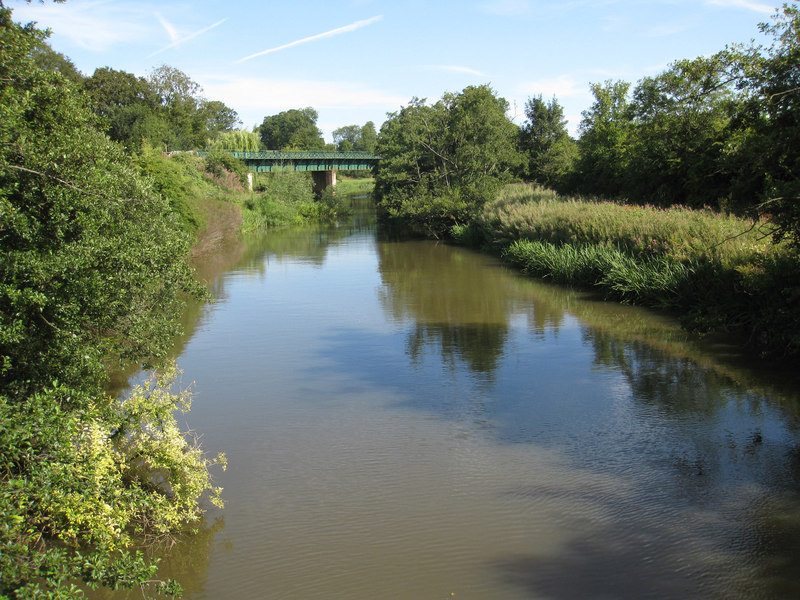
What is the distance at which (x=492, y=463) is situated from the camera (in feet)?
29.1

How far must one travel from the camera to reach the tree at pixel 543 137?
46.0 m

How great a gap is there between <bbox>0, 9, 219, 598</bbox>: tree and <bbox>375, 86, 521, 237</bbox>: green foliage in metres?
28.8

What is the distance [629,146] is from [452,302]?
48.5 feet

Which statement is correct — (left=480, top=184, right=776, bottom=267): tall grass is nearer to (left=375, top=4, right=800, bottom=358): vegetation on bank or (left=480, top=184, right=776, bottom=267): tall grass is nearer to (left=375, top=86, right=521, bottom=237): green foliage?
(left=375, top=4, right=800, bottom=358): vegetation on bank

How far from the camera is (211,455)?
9391 mm

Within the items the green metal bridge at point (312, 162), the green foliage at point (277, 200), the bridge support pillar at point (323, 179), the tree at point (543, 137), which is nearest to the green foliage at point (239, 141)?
the green metal bridge at point (312, 162)

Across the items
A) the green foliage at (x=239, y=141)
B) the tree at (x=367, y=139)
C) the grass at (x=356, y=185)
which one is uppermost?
the tree at (x=367, y=139)

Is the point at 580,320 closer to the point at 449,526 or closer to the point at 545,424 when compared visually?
the point at 545,424

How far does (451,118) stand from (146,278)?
31863 millimetres

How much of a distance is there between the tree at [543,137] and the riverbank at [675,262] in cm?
1807

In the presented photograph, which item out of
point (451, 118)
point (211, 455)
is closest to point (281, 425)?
point (211, 455)

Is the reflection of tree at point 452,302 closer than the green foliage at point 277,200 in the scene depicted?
Yes

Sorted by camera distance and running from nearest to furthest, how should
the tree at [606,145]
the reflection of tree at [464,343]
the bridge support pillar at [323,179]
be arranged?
the reflection of tree at [464,343] → the tree at [606,145] → the bridge support pillar at [323,179]

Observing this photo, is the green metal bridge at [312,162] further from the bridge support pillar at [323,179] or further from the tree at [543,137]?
the tree at [543,137]
